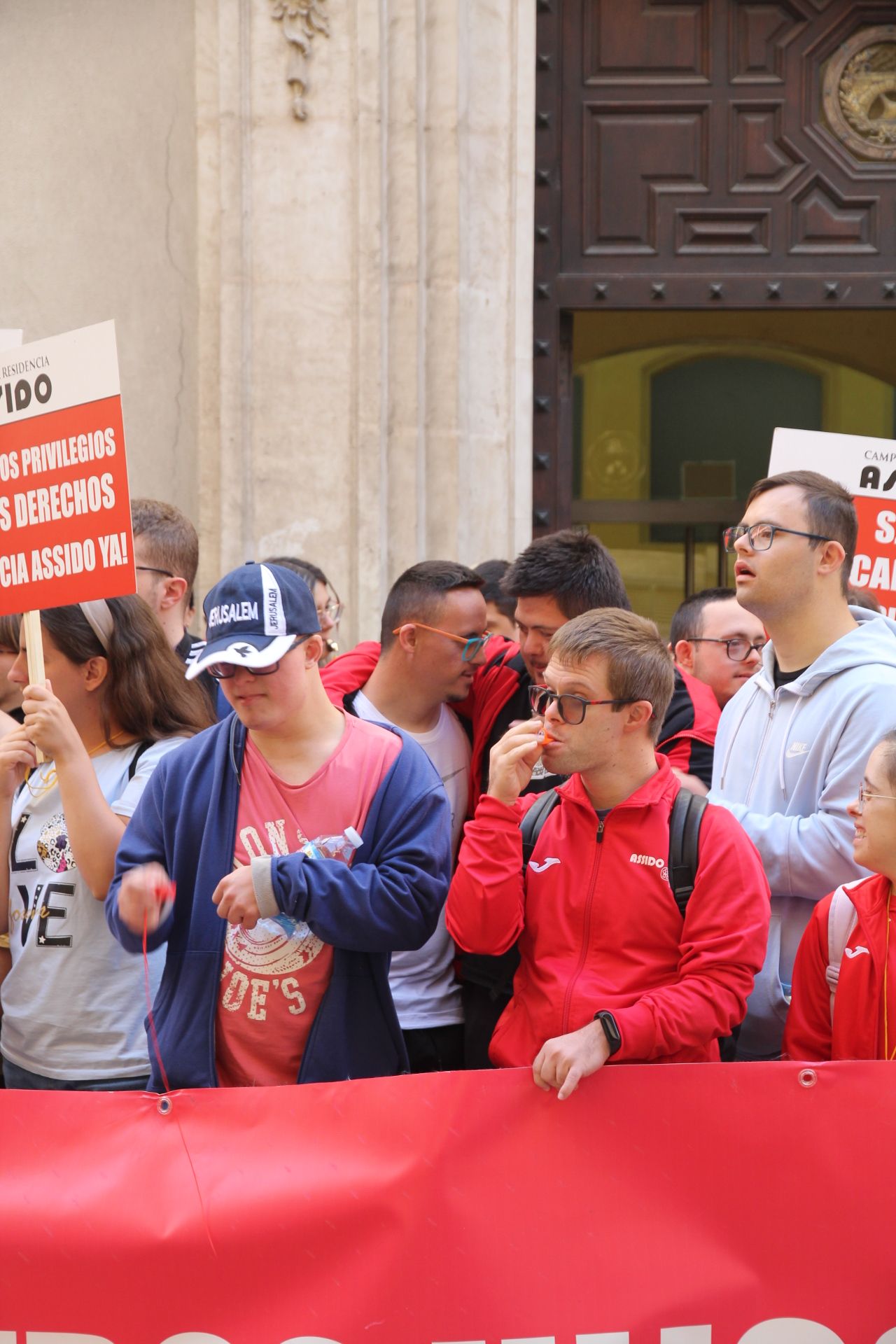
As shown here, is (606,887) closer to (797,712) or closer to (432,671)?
(797,712)

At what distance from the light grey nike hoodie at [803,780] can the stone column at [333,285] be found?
374 centimetres

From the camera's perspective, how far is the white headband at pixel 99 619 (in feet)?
10.8

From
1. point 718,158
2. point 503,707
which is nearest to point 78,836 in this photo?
point 503,707

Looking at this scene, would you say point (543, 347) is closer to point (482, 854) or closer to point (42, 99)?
point (42, 99)

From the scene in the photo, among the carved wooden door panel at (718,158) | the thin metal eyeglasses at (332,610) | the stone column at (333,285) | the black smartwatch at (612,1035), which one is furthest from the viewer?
the carved wooden door panel at (718,158)

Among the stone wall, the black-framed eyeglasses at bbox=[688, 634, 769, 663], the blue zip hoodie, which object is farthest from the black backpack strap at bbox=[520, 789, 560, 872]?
the stone wall

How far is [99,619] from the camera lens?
10.9 ft

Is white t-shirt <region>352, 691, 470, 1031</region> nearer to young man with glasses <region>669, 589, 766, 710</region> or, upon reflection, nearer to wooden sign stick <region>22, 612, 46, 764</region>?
wooden sign stick <region>22, 612, 46, 764</region>

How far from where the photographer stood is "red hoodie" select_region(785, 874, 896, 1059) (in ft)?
9.28

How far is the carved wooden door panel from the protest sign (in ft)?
11.1

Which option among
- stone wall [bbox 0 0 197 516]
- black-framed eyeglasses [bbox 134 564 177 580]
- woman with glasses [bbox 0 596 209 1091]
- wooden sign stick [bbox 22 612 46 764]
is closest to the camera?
woman with glasses [bbox 0 596 209 1091]

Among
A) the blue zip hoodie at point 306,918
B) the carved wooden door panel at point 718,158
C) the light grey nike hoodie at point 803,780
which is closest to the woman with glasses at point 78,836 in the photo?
the blue zip hoodie at point 306,918

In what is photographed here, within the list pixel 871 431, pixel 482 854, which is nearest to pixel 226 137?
pixel 482 854

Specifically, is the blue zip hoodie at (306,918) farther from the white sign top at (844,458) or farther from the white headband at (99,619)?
the white sign top at (844,458)
